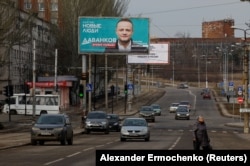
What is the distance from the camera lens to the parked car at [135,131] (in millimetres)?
43781

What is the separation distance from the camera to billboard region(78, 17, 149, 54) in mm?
62406

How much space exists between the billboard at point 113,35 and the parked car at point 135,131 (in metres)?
18.6

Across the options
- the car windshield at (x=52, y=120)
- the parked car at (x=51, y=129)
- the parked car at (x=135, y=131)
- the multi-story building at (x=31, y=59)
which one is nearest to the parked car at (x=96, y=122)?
the parked car at (x=135, y=131)

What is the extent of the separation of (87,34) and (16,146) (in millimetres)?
27769

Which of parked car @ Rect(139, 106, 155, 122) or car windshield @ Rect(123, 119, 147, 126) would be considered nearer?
car windshield @ Rect(123, 119, 147, 126)

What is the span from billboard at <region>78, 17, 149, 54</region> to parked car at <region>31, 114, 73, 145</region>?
25.1m

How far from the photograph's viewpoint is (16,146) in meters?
36.2

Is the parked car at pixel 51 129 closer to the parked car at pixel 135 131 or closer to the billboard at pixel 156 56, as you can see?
the parked car at pixel 135 131

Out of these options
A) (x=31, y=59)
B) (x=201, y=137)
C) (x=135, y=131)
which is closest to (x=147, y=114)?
(x=31, y=59)

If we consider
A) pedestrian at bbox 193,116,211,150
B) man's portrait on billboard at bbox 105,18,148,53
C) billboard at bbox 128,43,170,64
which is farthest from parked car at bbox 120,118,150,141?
billboard at bbox 128,43,170,64

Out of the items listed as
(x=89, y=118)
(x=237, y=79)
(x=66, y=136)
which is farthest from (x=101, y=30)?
(x=237, y=79)

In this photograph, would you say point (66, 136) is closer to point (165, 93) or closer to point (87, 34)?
point (87, 34)

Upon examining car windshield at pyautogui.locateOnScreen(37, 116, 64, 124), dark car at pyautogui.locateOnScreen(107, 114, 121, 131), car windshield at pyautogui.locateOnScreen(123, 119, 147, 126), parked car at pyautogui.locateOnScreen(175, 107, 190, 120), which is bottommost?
parked car at pyautogui.locateOnScreen(175, 107, 190, 120)

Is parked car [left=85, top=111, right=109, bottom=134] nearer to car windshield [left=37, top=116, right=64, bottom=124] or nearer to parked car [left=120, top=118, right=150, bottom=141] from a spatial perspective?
parked car [left=120, top=118, right=150, bottom=141]
